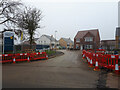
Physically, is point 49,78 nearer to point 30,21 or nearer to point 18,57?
point 18,57

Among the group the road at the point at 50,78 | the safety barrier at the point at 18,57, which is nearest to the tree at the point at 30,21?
the safety barrier at the point at 18,57

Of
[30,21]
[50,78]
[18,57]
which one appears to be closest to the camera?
[50,78]

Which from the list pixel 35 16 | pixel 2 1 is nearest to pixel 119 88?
pixel 2 1

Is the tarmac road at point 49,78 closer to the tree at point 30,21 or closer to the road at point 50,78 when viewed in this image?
the road at point 50,78

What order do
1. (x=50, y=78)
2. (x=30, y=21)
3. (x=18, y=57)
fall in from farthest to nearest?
(x=30, y=21) → (x=18, y=57) → (x=50, y=78)

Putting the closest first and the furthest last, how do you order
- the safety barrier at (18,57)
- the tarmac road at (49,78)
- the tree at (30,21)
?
the tarmac road at (49,78)
the safety barrier at (18,57)
the tree at (30,21)

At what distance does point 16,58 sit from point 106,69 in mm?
9126

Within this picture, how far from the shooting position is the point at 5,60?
1013cm

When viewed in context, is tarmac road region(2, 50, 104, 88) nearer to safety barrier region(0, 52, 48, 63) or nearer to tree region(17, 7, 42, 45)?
safety barrier region(0, 52, 48, 63)

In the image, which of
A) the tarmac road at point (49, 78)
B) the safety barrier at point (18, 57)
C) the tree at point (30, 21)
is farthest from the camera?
the tree at point (30, 21)

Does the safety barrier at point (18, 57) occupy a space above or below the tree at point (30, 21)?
below

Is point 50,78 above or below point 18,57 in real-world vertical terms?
below

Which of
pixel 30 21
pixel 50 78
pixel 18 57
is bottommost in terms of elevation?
pixel 50 78

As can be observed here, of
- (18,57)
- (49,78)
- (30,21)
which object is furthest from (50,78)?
(30,21)
